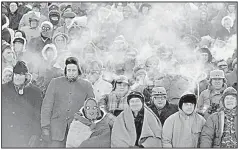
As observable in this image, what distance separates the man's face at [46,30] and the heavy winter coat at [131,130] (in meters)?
0.97

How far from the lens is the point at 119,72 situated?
4164mm

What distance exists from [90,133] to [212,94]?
1134 mm

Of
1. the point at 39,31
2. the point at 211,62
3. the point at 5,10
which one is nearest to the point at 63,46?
the point at 39,31

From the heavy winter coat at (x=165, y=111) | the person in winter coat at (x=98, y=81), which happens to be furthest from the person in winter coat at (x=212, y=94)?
the person in winter coat at (x=98, y=81)

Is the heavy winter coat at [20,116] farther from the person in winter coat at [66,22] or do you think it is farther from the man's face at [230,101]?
the man's face at [230,101]

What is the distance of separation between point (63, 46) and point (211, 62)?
1.33 meters

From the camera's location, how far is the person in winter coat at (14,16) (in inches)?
164

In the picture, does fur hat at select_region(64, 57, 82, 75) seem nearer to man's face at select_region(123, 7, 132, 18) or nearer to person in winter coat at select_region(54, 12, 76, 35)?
person in winter coat at select_region(54, 12, 76, 35)

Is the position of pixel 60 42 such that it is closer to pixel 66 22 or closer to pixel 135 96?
pixel 66 22

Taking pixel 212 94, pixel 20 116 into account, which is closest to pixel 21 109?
pixel 20 116

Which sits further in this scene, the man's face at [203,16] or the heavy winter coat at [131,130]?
the man's face at [203,16]

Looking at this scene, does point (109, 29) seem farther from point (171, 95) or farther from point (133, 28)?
point (171, 95)

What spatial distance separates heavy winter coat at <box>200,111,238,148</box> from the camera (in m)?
4.08

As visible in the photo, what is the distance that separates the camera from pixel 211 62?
13.7 feet
